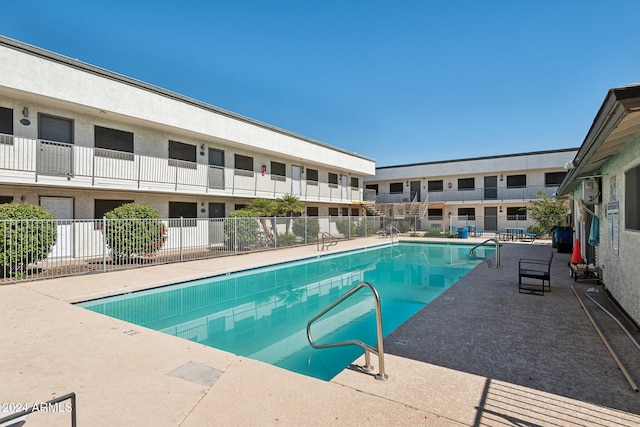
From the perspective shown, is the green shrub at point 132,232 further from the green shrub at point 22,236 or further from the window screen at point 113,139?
the window screen at point 113,139

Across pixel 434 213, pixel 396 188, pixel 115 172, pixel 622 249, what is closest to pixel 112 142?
pixel 115 172

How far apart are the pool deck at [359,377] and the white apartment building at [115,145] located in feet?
27.9

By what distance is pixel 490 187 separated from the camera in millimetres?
29531

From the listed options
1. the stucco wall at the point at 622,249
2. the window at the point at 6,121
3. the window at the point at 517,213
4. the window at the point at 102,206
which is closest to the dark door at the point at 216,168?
the window at the point at 102,206

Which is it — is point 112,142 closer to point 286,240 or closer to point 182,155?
point 182,155

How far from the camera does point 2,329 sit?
514cm

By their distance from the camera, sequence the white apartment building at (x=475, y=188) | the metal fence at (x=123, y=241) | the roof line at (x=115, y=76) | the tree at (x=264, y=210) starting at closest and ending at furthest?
the metal fence at (x=123, y=241)
the roof line at (x=115, y=76)
the tree at (x=264, y=210)
the white apartment building at (x=475, y=188)

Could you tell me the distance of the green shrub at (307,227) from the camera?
19.6 metres

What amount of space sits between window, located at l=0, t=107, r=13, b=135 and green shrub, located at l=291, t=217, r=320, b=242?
41.3ft

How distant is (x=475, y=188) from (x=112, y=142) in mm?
28387

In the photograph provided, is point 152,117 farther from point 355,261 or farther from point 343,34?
point 355,261

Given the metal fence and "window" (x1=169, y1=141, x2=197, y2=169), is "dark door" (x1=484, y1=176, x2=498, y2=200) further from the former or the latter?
"window" (x1=169, y1=141, x2=197, y2=169)

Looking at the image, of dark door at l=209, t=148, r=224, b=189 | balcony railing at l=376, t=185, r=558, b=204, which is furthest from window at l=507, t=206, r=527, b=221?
dark door at l=209, t=148, r=224, b=189

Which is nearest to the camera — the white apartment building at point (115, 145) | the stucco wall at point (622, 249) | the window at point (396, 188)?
the stucco wall at point (622, 249)
